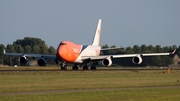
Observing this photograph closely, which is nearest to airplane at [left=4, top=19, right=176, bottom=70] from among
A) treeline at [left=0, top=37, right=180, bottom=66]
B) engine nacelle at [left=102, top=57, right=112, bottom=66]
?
engine nacelle at [left=102, top=57, right=112, bottom=66]

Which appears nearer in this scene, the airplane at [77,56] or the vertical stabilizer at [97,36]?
the airplane at [77,56]

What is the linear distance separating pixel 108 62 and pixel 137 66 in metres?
23.6

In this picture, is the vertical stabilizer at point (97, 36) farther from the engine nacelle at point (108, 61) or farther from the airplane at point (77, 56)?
the engine nacelle at point (108, 61)

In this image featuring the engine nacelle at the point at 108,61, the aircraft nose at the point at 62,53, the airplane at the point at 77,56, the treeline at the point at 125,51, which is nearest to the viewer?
the aircraft nose at the point at 62,53

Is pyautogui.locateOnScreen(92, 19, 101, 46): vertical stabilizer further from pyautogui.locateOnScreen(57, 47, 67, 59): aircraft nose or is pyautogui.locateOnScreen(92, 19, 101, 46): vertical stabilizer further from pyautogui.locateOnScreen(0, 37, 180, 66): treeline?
pyautogui.locateOnScreen(57, 47, 67, 59): aircraft nose

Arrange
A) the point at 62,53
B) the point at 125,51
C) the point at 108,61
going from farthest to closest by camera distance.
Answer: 1. the point at 125,51
2. the point at 108,61
3. the point at 62,53

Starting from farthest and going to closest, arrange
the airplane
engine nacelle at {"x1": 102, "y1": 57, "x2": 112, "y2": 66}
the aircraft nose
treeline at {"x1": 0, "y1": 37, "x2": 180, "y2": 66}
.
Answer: treeline at {"x1": 0, "y1": 37, "x2": 180, "y2": 66}
engine nacelle at {"x1": 102, "y1": 57, "x2": 112, "y2": 66}
the airplane
the aircraft nose

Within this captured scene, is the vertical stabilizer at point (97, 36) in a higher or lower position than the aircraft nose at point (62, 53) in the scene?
higher

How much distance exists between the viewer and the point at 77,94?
31078 millimetres

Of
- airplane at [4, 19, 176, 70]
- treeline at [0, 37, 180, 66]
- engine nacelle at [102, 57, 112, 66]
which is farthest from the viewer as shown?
treeline at [0, 37, 180, 66]

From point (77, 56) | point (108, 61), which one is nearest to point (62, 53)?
point (77, 56)

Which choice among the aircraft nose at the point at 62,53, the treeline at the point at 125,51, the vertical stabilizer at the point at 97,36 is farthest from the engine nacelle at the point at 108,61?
the vertical stabilizer at the point at 97,36

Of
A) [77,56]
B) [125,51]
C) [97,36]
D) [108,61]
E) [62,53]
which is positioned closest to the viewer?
[62,53]

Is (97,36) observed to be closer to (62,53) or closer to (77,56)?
(77,56)
